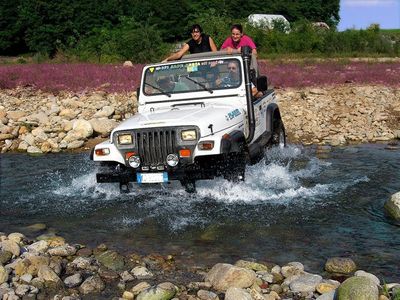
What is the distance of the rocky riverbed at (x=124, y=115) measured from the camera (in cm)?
1501

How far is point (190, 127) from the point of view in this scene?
24.5ft

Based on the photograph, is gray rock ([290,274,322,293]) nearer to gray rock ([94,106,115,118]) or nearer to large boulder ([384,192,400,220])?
large boulder ([384,192,400,220])

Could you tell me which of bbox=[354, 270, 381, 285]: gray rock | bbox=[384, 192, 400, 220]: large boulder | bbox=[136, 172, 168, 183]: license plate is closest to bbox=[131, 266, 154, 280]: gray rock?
bbox=[136, 172, 168, 183]: license plate

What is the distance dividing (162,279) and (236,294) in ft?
3.49

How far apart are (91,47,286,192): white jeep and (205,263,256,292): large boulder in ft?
7.04

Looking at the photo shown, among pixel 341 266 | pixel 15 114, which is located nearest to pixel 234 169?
pixel 341 266

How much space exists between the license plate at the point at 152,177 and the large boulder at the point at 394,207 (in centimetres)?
334

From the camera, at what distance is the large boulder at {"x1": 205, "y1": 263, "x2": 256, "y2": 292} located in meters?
5.39

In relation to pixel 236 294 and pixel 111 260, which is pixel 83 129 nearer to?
pixel 111 260

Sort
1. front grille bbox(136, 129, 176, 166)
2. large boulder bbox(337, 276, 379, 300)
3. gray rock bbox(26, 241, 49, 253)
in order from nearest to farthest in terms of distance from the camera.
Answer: large boulder bbox(337, 276, 379, 300)
gray rock bbox(26, 241, 49, 253)
front grille bbox(136, 129, 176, 166)

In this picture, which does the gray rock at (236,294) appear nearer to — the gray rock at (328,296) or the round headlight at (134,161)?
the gray rock at (328,296)

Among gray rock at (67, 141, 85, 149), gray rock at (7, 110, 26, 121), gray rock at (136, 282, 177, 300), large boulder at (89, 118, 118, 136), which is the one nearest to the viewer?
gray rock at (136, 282, 177, 300)

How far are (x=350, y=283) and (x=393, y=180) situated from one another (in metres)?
5.55

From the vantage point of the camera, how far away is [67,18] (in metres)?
49.7
